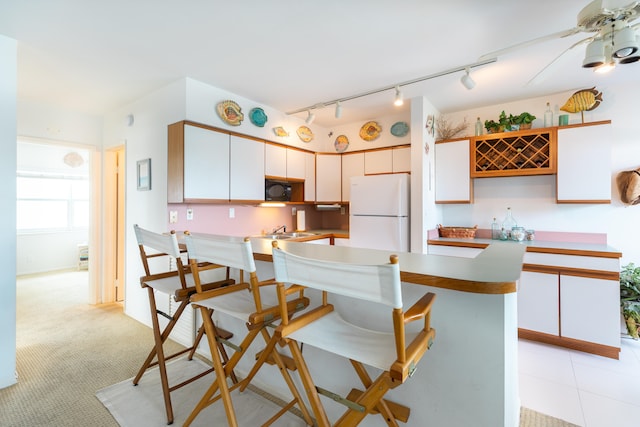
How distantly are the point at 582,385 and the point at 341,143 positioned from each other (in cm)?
365

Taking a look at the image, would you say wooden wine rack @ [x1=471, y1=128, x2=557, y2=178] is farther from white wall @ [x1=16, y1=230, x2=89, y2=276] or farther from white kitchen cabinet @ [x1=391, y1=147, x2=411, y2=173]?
white wall @ [x1=16, y1=230, x2=89, y2=276]

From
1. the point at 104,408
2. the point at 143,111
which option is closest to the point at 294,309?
the point at 104,408

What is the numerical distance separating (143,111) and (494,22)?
11.1 ft

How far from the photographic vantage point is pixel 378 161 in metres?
4.00

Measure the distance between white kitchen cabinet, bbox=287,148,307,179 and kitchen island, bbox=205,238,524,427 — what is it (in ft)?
8.41

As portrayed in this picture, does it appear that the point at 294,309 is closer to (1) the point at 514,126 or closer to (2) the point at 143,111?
(2) the point at 143,111

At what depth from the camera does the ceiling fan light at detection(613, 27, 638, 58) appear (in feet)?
5.11

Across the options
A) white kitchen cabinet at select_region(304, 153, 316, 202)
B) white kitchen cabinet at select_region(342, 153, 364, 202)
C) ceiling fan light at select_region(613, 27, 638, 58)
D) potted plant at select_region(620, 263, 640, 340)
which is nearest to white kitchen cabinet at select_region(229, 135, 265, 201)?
white kitchen cabinet at select_region(304, 153, 316, 202)

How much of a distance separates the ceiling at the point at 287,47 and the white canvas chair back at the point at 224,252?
148 cm

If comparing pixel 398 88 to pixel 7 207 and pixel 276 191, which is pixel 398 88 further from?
pixel 7 207

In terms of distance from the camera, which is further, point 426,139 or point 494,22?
point 426,139

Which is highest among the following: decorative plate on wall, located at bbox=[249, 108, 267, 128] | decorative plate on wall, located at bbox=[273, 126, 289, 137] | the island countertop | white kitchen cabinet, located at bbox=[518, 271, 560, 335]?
decorative plate on wall, located at bbox=[249, 108, 267, 128]

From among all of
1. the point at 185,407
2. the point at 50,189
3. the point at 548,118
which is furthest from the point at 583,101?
the point at 50,189

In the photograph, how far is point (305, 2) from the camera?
1.78m
